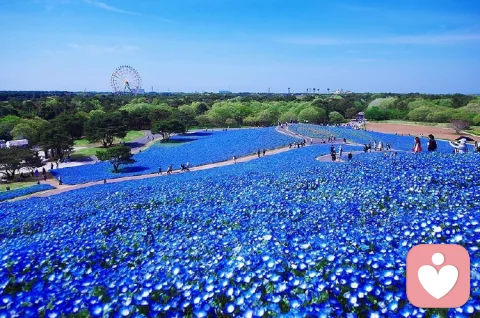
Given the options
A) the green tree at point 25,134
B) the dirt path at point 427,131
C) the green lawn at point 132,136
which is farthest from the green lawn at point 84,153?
the dirt path at point 427,131

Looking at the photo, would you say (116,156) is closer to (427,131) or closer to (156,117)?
(156,117)

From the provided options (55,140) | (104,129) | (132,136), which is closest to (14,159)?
(55,140)

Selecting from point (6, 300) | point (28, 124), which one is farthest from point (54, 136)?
point (6, 300)

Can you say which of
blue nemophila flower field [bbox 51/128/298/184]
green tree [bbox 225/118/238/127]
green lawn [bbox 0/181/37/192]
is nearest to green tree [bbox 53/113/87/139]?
blue nemophila flower field [bbox 51/128/298/184]

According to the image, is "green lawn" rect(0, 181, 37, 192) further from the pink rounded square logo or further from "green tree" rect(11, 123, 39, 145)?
the pink rounded square logo

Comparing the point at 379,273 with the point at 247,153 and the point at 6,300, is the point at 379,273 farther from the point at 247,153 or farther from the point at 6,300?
the point at 247,153

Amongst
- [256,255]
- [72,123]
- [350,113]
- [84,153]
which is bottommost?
[84,153]

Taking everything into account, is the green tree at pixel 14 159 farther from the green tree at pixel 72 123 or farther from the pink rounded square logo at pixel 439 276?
the pink rounded square logo at pixel 439 276
